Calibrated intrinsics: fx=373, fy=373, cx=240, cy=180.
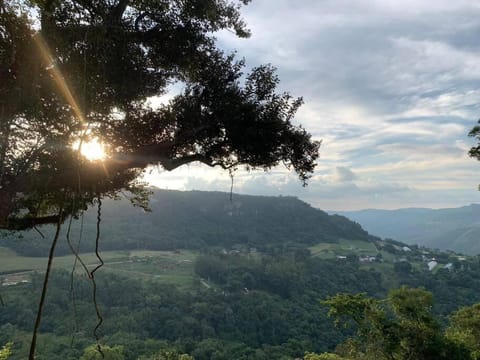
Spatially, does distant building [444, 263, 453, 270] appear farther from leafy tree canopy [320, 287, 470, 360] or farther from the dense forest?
leafy tree canopy [320, 287, 470, 360]

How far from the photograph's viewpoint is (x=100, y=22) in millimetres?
6168

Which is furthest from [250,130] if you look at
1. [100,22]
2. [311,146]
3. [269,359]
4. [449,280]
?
[449,280]

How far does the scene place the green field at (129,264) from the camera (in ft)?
416

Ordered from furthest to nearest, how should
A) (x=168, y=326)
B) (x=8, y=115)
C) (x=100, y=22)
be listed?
(x=168, y=326) < (x=100, y=22) < (x=8, y=115)

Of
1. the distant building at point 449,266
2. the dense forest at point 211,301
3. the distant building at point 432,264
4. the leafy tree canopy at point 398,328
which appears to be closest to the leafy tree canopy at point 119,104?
the leafy tree canopy at point 398,328

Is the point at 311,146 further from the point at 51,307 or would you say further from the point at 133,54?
the point at 51,307

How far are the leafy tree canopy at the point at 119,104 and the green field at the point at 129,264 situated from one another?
124275mm

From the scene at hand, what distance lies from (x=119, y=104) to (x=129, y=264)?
14857cm

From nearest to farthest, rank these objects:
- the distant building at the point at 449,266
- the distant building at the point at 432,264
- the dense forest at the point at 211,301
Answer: the dense forest at the point at 211,301, the distant building at the point at 449,266, the distant building at the point at 432,264

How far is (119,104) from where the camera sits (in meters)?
7.27

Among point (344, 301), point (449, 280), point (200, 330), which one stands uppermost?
point (344, 301)

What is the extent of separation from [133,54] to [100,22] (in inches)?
42.8

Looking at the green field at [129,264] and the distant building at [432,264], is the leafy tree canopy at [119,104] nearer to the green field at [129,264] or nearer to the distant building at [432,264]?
the green field at [129,264]

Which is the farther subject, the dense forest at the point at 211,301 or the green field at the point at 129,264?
the green field at the point at 129,264
